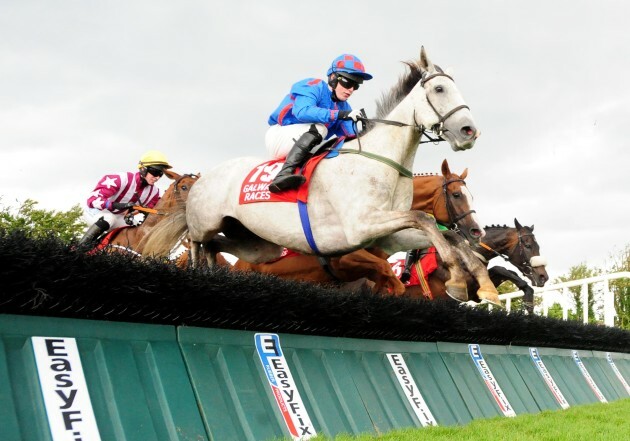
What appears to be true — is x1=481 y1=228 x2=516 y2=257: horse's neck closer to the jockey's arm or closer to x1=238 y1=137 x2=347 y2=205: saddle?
x1=238 y1=137 x2=347 y2=205: saddle

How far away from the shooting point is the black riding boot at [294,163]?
5.57 meters

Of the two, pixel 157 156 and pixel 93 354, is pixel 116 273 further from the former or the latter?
pixel 157 156

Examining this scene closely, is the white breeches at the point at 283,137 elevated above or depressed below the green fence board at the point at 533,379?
above

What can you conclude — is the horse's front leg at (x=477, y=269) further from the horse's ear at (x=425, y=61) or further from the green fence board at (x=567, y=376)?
the green fence board at (x=567, y=376)

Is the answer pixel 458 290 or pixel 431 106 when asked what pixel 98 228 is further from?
pixel 458 290

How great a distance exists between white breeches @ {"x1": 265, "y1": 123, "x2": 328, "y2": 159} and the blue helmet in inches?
18.9

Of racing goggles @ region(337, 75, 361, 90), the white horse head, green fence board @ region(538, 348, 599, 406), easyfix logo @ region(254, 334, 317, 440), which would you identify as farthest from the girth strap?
green fence board @ region(538, 348, 599, 406)

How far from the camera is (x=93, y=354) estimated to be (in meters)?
3.01

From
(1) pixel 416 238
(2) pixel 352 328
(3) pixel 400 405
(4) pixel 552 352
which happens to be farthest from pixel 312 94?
(4) pixel 552 352

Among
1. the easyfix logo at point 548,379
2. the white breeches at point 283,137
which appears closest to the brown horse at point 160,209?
the white breeches at point 283,137

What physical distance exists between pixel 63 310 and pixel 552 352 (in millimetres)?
6326

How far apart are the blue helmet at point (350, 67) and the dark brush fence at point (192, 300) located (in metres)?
1.97

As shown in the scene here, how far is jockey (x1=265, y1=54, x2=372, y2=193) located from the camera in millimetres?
5648

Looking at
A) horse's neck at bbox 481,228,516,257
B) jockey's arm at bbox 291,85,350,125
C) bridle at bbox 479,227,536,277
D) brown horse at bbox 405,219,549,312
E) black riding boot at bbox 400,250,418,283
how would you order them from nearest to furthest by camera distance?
jockey's arm at bbox 291,85,350,125 < black riding boot at bbox 400,250,418,283 < brown horse at bbox 405,219,549,312 < bridle at bbox 479,227,536,277 < horse's neck at bbox 481,228,516,257
